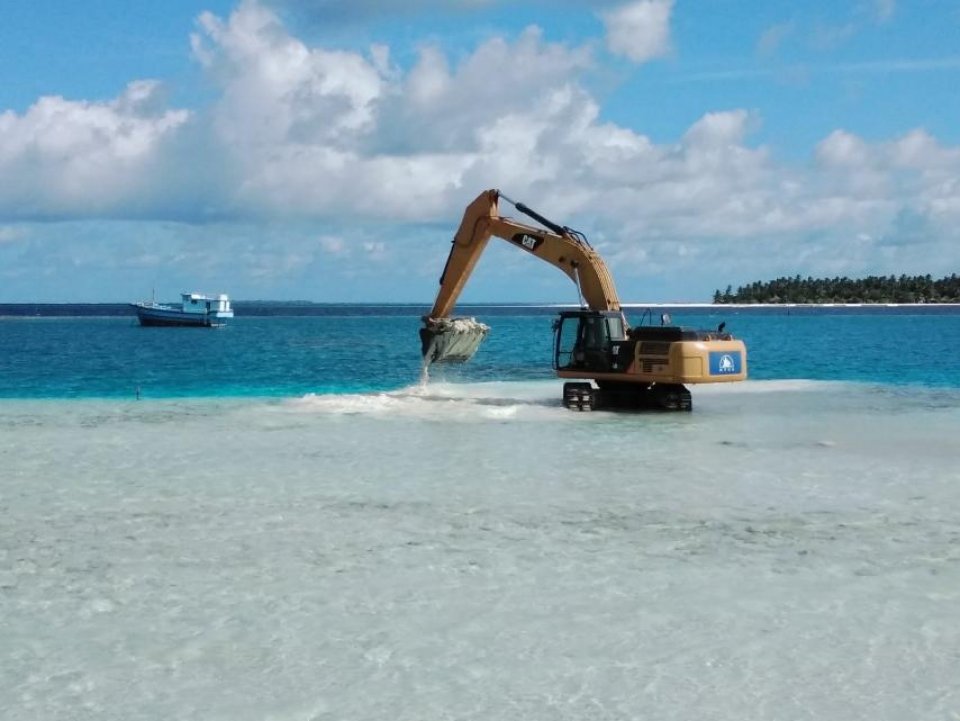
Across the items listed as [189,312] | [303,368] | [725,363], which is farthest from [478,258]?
[189,312]

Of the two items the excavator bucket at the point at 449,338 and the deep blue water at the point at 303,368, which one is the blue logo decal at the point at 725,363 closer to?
the excavator bucket at the point at 449,338

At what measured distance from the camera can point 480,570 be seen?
913cm

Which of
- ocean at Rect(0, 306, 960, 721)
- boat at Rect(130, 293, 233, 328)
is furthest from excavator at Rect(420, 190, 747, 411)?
boat at Rect(130, 293, 233, 328)

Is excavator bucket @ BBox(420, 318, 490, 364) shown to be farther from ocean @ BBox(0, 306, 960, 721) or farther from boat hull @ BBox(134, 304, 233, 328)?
boat hull @ BBox(134, 304, 233, 328)

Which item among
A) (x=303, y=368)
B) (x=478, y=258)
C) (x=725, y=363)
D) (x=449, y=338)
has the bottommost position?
(x=303, y=368)

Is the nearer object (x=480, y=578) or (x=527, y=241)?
(x=480, y=578)

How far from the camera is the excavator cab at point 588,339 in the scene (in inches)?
842

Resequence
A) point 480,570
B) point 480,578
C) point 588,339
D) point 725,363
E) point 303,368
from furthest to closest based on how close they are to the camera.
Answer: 1. point 303,368
2. point 588,339
3. point 725,363
4. point 480,570
5. point 480,578

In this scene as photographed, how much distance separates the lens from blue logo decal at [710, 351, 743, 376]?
20375mm

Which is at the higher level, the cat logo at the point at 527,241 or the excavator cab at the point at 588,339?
the cat logo at the point at 527,241

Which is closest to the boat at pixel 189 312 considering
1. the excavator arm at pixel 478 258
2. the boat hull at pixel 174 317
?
the boat hull at pixel 174 317

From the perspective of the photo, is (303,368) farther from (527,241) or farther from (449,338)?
(527,241)

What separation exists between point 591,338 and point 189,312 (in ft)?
269

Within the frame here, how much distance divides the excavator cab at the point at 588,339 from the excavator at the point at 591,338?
2cm
